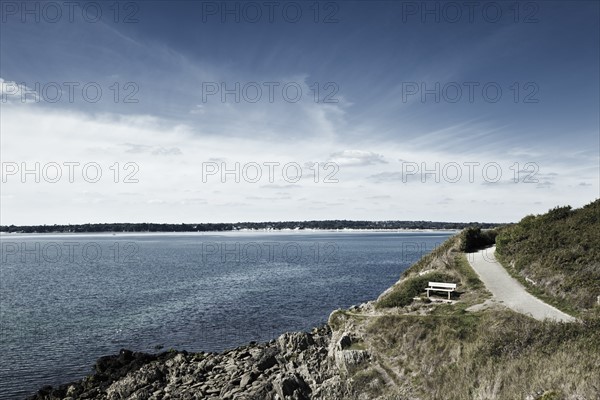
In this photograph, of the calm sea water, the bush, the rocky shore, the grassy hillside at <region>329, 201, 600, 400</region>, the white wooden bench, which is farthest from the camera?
the bush

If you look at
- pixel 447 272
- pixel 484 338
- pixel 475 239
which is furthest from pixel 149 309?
pixel 484 338

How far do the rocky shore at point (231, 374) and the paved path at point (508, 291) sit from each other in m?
8.81

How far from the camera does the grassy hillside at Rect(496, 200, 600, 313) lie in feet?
73.6

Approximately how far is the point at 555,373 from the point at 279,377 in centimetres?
1279

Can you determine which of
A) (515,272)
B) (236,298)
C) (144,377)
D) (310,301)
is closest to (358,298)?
(310,301)

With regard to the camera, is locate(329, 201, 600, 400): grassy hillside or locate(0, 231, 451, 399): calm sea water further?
locate(0, 231, 451, 399): calm sea water

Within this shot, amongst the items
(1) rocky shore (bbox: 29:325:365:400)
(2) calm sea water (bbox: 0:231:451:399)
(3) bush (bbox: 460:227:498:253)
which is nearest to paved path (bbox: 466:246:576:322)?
(3) bush (bbox: 460:227:498:253)

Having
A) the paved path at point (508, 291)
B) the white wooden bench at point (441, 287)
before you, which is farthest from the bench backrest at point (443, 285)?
the paved path at point (508, 291)

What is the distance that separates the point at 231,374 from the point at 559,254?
2169 centimetres

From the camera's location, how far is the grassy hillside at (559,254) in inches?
883

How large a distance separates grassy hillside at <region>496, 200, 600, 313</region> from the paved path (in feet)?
2.22

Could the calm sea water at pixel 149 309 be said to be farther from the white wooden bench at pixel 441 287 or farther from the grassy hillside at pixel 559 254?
the grassy hillside at pixel 559 254

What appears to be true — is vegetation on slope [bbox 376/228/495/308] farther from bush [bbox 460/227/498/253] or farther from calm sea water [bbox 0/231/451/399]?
calm sea water [bbox 0/231/451/399]

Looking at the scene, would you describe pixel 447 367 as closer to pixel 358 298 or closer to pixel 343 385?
pixel 343 385
